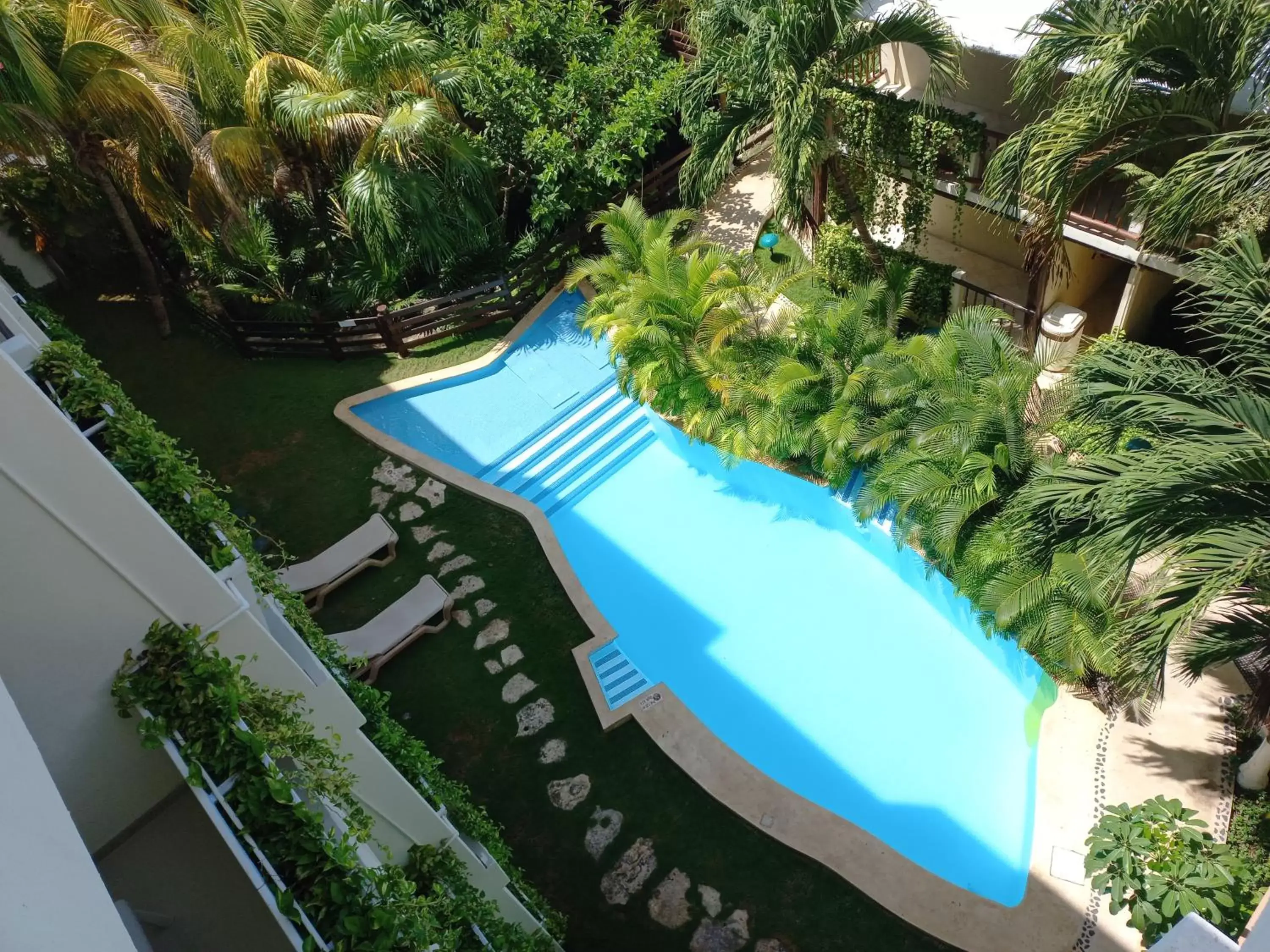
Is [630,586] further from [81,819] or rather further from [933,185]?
[81,819]

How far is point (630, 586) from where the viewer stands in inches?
505

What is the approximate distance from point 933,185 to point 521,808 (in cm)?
1037

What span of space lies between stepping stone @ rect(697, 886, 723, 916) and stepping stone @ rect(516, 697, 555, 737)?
275 centimetres

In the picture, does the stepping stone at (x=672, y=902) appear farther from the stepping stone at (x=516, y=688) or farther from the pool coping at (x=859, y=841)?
the stepping stone at (x=516, y=688)

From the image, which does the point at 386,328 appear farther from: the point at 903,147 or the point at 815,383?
the point at 903,147

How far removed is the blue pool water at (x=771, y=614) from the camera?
10.3 metres

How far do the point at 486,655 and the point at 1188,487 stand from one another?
8.30 m

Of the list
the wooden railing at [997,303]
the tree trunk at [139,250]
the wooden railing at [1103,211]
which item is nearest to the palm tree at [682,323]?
the wooden railing at [997,303]

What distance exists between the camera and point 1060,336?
42.3 ft

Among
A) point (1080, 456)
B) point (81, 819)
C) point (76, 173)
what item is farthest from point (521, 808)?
point (76, 173)

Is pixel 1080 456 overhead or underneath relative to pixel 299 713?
underneath

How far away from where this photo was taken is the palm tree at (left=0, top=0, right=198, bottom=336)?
40.7 feet

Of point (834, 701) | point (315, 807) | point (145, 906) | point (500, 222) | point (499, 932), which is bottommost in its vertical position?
point (834, 701)

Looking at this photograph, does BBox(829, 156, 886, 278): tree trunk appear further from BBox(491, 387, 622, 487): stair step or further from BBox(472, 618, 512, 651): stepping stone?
BBox(472, 618, 512, 651): stepping stone
